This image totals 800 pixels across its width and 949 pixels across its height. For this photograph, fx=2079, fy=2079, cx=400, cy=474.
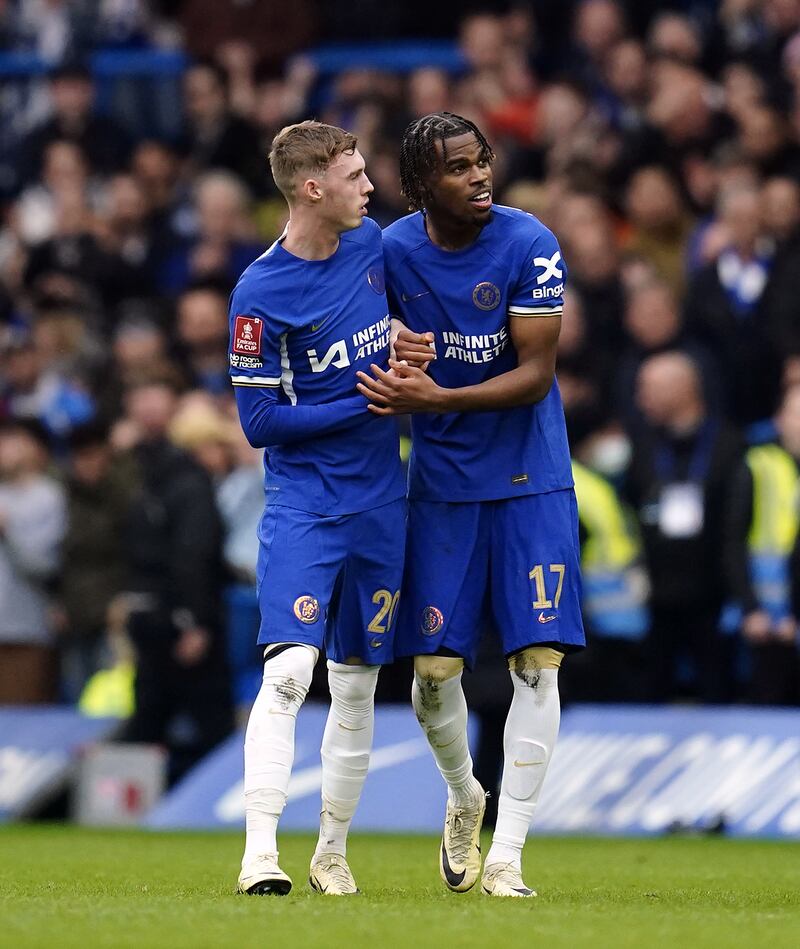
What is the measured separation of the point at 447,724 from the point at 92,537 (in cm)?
682

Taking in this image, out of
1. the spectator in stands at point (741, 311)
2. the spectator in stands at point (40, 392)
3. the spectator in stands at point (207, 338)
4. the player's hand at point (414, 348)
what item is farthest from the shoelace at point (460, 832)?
the spectator in stands at point (40, 392)

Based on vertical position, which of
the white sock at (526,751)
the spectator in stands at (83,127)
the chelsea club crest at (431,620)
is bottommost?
the white sock at (526,751)

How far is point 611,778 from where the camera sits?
11.3 m

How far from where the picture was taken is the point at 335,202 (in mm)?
6953

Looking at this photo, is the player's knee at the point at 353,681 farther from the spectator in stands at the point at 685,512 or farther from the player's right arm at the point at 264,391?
the spectator in stands at the point at 685,512

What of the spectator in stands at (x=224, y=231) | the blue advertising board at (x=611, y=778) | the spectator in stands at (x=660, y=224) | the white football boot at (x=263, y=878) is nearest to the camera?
the white football boot at (x=263, y=878)

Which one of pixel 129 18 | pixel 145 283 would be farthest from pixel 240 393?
pixel 129 18

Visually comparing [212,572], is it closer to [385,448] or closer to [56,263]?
[56,263]

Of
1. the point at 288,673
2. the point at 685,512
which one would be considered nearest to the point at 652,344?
the point at 685,512

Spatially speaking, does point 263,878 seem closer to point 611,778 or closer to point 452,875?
point 452,875

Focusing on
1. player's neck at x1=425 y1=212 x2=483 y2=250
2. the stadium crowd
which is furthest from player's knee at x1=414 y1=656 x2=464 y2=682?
the stadium crowd

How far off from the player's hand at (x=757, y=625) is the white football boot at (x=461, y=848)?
417 cm

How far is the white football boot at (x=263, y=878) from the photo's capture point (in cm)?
659

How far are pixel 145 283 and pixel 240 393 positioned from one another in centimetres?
1010
